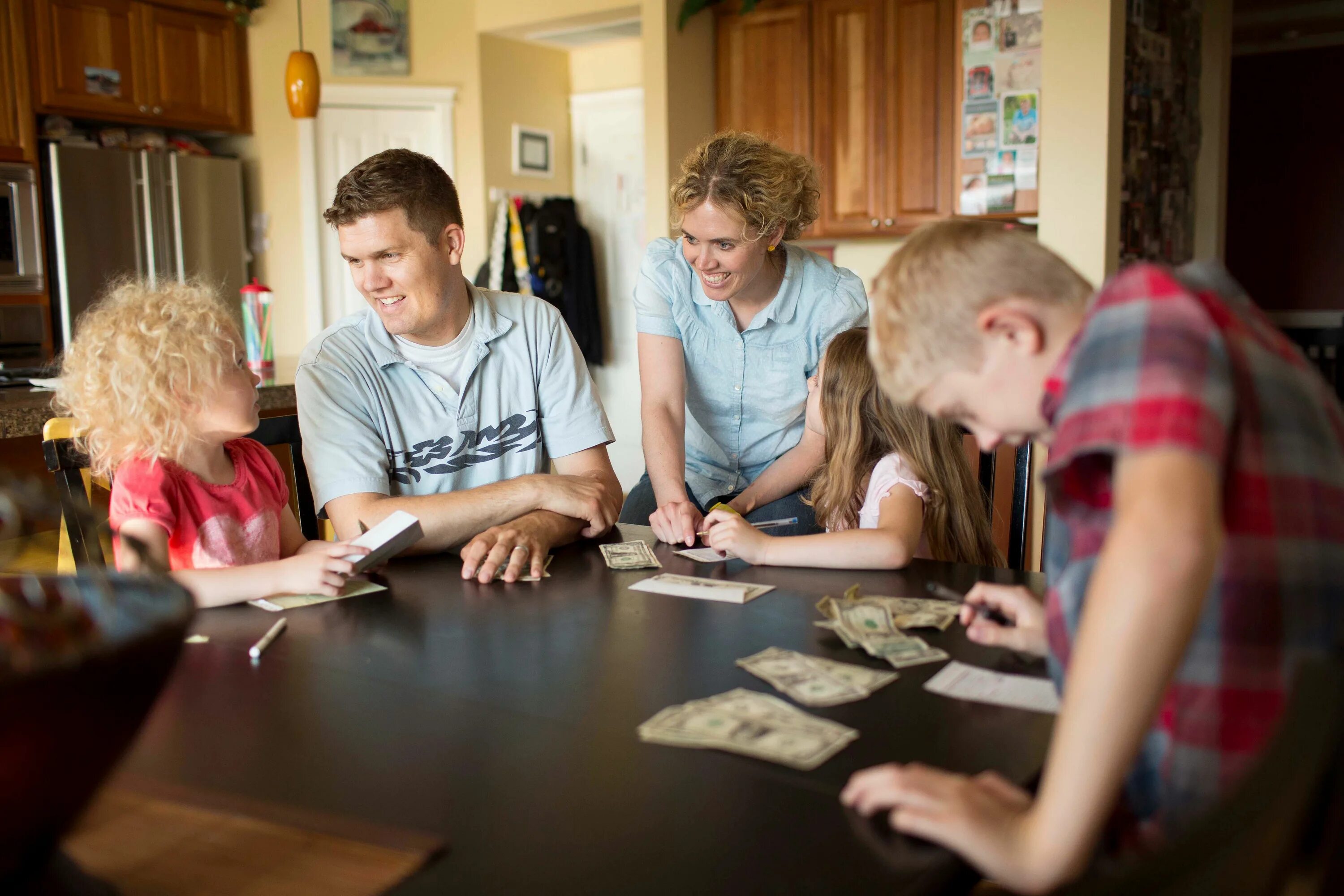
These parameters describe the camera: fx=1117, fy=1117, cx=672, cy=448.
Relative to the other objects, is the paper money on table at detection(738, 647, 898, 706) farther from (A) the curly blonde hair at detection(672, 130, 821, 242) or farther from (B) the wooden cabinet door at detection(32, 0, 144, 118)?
(B) the wooden cabinet door at detection(32, 0, 144, 118)

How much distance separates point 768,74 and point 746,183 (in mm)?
3032

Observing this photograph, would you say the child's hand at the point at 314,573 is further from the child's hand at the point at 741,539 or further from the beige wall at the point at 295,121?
the beige wall at the point at 295,121

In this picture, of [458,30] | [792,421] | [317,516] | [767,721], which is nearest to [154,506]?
Result: [317,516]

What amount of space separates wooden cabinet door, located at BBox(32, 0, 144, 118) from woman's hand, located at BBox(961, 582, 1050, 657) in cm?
592

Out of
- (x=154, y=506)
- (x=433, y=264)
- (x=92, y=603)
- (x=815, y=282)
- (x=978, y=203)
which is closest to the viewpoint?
(x=92, y=603)

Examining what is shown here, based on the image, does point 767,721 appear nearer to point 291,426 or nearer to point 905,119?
point 291,426

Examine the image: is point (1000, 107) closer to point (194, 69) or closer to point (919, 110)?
point (919, 110)

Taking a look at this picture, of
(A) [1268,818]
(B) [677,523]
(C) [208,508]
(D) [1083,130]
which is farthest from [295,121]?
(A) [1268,818]

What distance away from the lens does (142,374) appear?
1.72 meters

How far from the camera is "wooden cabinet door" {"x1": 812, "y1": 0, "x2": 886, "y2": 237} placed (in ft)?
16.2

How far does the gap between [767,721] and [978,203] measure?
3961 millimetres

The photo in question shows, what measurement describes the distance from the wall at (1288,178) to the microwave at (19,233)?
7.71 metres

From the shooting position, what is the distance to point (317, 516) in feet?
7.36

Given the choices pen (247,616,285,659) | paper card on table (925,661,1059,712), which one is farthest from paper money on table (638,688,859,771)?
pen (247,616,285,659)
